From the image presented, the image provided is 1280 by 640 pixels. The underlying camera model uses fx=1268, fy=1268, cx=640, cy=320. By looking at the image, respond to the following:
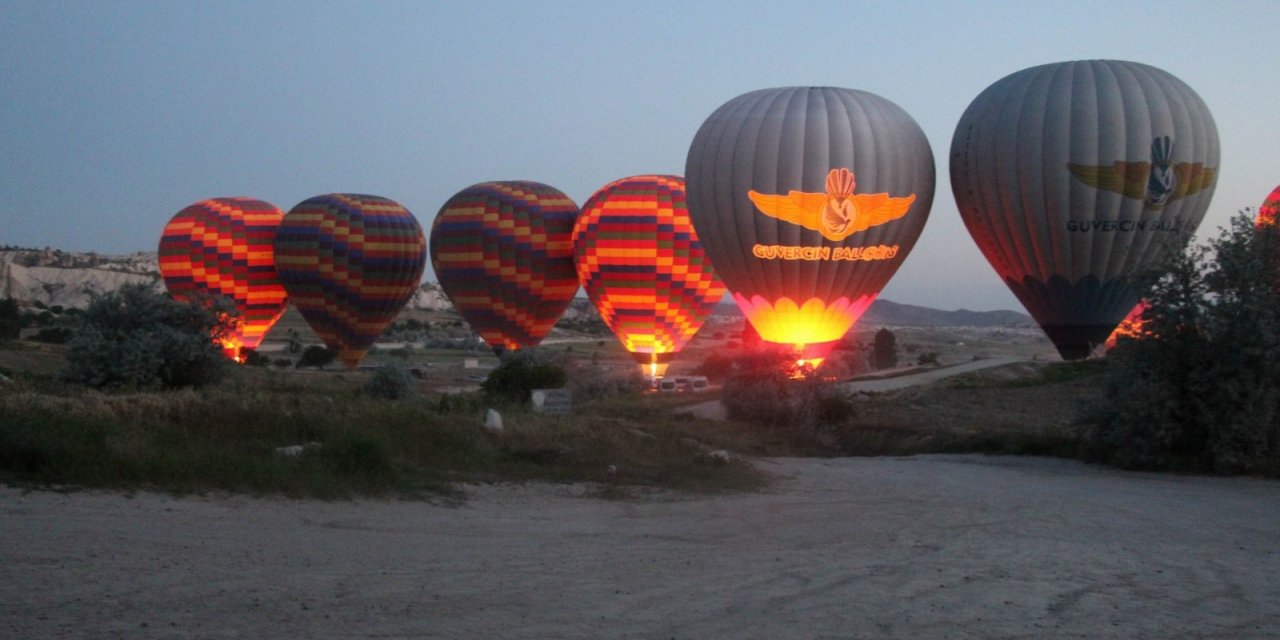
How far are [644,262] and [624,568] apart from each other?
28099mm

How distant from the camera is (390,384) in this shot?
23984 mm

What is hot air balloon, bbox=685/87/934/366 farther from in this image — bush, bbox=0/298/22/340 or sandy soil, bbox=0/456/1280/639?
bush, bbox=0/298/22/340

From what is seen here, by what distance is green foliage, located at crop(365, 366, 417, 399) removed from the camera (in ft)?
78.0

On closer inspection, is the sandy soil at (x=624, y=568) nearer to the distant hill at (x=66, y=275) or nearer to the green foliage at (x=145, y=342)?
the green foliage at (x=145, y=342)

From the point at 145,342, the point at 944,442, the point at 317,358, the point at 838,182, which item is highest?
the point at 838,182

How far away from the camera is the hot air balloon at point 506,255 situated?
38875mm

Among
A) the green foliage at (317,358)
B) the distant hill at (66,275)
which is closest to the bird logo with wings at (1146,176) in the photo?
the green foliage at (317,358)

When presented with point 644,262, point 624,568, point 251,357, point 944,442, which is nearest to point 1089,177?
point 944,442

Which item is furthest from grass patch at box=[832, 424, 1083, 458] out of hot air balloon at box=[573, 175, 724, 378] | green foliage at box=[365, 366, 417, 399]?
hot air balloon at box=[573, 175, 724, 378]

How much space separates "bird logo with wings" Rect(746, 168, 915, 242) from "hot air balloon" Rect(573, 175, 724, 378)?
7.65 metres

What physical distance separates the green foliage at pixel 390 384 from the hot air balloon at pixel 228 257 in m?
19.4

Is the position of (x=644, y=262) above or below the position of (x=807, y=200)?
below

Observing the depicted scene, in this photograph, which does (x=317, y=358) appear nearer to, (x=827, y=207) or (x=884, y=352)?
(x=884, y=352)

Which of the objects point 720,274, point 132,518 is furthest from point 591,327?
point 132,518
